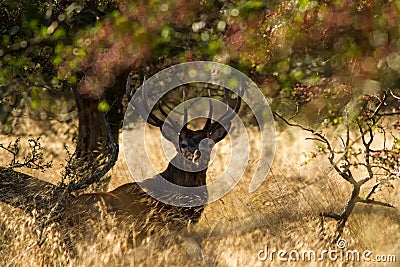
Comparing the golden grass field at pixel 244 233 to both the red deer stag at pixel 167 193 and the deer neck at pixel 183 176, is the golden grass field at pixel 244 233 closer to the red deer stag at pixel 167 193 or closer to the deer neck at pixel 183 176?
the red deer stag at pixel 167 193

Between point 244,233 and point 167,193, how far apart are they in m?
0.92

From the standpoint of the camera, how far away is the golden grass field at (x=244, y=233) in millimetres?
5152

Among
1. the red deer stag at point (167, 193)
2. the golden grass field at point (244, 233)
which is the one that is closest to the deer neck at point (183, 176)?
the red deer stag at point (167, 193)

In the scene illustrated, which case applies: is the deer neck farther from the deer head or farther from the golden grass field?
the golden grass field

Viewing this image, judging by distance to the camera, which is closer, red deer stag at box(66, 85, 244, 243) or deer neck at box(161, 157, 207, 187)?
red deer stag at box(66, 85, 244, 243)

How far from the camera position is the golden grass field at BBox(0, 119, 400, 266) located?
5152 millimetres

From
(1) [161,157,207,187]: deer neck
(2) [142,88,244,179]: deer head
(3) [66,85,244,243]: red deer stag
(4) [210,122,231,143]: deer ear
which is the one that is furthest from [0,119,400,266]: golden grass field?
(4) [210,122,231,143]: deer ear

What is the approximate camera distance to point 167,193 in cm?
595

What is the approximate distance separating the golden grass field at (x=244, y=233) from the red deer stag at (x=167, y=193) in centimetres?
16


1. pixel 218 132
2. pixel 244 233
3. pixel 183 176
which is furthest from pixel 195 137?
pixel 244 233

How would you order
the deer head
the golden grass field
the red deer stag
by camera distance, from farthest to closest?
the deer head → the red deer stag → the golden grass field

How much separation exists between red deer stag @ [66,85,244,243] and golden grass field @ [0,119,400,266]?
159 mm

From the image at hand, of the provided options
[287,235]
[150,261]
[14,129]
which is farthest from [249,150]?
[14,129]

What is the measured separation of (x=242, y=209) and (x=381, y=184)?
136 centimetres
